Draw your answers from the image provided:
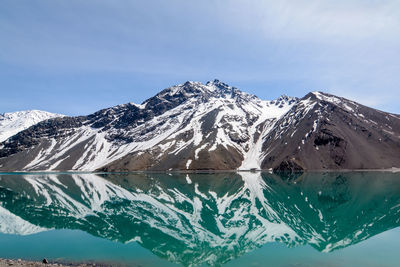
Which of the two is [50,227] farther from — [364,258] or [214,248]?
[364,258]

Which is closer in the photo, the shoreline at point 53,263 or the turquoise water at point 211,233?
the shoreline at point 53,263

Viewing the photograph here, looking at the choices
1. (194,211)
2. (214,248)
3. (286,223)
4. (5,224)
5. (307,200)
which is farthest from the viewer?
(307,200)

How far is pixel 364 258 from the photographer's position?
27250 millimetres

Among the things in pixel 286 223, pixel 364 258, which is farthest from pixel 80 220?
pixel 364 258

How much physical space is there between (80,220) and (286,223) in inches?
1311

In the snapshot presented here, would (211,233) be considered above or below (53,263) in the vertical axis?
below

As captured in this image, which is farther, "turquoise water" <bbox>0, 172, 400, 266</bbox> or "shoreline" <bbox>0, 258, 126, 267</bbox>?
"turquoise water" <bbox>0, 172, 400, 266</bbox>

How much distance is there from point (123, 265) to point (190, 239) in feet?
33.5

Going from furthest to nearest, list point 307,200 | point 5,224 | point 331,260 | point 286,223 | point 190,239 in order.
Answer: point 307,200
point 5,224
point 286,223
point 190,239
point 331,260

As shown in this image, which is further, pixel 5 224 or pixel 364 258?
pixel 5 224

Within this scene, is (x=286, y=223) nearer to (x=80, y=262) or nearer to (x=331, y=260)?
(x=331, y=260)

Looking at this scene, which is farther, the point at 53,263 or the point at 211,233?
the point at 211,233

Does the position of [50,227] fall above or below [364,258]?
above

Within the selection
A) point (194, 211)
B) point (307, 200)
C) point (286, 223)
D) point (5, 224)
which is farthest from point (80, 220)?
point (307, 200)
